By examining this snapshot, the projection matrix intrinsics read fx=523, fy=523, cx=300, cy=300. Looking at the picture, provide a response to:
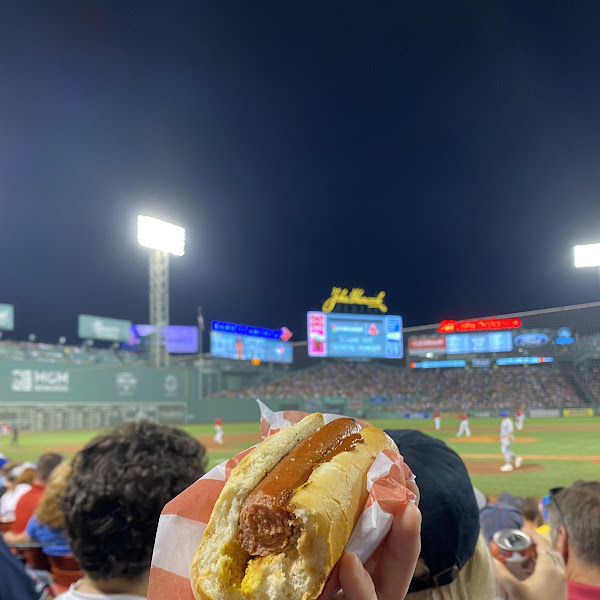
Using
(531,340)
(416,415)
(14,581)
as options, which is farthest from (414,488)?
(531,340)

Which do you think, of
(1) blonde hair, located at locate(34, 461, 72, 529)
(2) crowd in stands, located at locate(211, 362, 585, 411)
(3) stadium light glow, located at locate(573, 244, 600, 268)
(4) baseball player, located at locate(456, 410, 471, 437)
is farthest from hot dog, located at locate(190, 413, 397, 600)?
(2) crowd in stands, located at locate(211, 362, 585, 411)

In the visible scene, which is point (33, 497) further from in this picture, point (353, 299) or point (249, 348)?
point (353, 299)

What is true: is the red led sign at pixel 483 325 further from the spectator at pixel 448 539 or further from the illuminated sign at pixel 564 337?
the spectator at pixel 448 539

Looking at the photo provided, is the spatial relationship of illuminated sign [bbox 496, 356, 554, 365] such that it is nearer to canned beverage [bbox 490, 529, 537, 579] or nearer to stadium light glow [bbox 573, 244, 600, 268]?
stadium light glow [bbox 573, 244, 600, 268]

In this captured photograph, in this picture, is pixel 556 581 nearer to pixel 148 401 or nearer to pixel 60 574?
pixel 60 574

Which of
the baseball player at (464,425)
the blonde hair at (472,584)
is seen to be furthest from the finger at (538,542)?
the baseball player at (464,425)

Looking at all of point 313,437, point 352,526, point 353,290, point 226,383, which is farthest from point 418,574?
point 353,290
